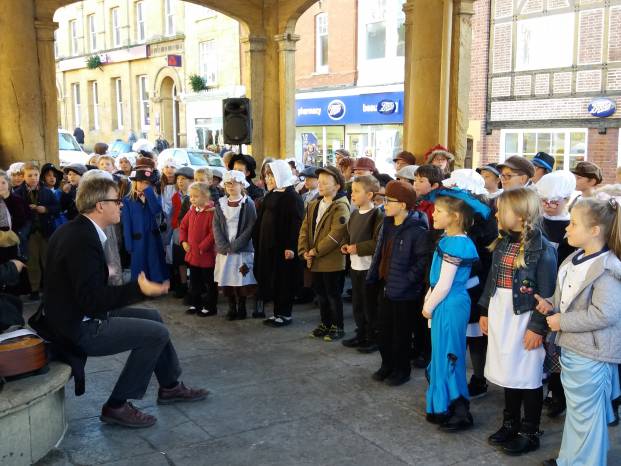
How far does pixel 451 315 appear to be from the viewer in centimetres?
454

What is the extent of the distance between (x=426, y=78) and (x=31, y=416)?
23.0 ft

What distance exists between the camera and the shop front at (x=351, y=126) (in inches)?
947

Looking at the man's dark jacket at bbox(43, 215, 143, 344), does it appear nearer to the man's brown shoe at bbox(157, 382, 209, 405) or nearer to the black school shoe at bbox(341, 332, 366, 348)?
the man's brown shoe at bbox(157, 382, 209, 405)

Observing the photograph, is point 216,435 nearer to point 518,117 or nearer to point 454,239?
point 454,239

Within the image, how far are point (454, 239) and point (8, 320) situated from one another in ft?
9.89

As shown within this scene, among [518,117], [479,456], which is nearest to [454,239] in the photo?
[479,456]

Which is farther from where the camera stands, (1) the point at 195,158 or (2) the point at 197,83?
(2) the point at 197,83

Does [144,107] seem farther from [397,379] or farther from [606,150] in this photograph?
[397,379]

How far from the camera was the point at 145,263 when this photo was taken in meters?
8.18

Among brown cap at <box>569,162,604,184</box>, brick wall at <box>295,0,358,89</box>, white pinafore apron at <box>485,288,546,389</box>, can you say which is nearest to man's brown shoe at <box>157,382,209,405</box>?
white pinafore apron at <box>485,288,546,389</box>

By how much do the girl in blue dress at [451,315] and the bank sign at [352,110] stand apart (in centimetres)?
1953

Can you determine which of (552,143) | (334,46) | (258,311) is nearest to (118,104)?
(334,46)

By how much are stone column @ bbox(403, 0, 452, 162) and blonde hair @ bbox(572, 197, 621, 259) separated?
5683mm

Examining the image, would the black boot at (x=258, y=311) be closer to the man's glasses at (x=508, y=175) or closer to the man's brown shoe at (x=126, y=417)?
the man's brown shoe at (x=126, y=417)
